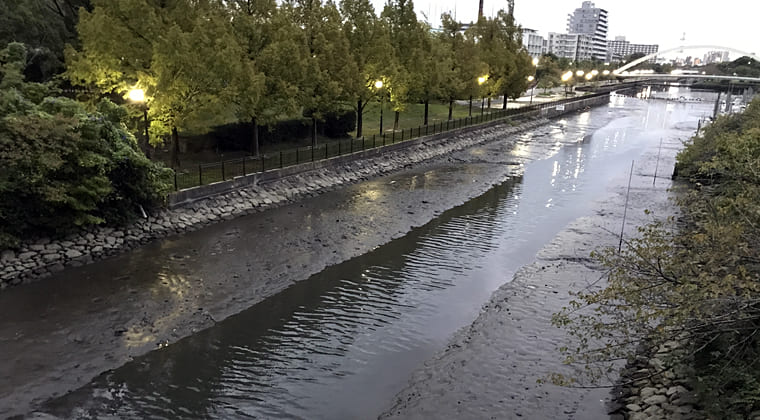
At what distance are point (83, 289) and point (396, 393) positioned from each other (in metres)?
10.1

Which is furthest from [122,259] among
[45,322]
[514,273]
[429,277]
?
[514,273]

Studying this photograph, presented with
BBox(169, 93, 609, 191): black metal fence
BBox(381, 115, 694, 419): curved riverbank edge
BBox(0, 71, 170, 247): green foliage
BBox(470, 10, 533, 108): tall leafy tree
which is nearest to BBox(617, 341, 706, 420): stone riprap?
BBox(381, 115, 694, 419): curved riverbank edge

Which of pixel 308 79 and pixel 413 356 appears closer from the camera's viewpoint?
pixel 413 356

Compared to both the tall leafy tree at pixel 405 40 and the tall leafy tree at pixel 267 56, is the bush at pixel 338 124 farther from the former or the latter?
the tall leafy tree at pixel 267 56

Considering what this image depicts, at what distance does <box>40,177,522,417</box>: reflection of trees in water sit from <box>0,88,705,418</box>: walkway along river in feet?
0.13

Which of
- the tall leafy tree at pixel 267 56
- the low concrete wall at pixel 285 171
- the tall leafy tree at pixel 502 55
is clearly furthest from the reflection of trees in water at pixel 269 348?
the tall leafy tree at pixel 502 55

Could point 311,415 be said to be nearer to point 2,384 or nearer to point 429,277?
point 2,384

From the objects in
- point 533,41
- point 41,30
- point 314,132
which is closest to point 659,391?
point 314,132

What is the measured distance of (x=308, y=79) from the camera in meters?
29.1

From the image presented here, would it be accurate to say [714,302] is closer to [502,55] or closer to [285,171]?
[285,171]

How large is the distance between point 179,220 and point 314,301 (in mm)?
8230

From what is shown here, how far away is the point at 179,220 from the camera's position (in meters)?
20.7

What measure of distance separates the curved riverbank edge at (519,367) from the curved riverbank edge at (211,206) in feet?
39.7

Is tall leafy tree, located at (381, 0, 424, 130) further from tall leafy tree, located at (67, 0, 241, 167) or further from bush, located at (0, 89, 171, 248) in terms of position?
bush, located at (0, 89, 171, 248)
